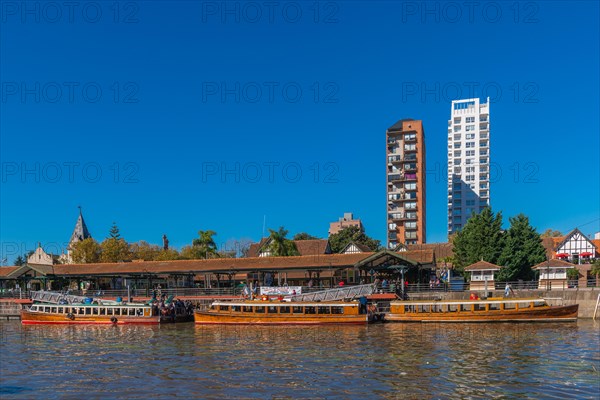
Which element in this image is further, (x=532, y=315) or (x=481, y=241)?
(x=481, y=241)

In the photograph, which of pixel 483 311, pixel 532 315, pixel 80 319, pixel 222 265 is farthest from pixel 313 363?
pixel 222 265

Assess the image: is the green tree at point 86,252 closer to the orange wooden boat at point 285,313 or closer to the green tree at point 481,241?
the orange wooden boat at point 285,313

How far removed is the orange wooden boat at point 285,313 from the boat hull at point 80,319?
4.74m

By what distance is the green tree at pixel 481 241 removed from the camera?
187 ft

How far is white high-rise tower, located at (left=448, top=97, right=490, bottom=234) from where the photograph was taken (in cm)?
13525

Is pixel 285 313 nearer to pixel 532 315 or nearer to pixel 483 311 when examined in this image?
pixel 483 311

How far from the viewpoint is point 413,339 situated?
108 ft

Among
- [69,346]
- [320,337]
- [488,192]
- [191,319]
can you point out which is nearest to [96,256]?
[191,319]

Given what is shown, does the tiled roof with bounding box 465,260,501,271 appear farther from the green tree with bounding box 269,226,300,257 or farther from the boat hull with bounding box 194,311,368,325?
the green tree with bounding box 269,226,300,257

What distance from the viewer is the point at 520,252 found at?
183 ft

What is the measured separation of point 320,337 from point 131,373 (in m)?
14.0

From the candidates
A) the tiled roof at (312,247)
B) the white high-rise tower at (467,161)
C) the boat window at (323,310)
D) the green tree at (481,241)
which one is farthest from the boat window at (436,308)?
the white high-rise tower at (467,161)

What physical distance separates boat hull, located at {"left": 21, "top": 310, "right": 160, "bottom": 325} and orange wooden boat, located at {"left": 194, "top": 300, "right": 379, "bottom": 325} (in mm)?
4736

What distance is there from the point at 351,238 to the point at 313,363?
65810 mm
